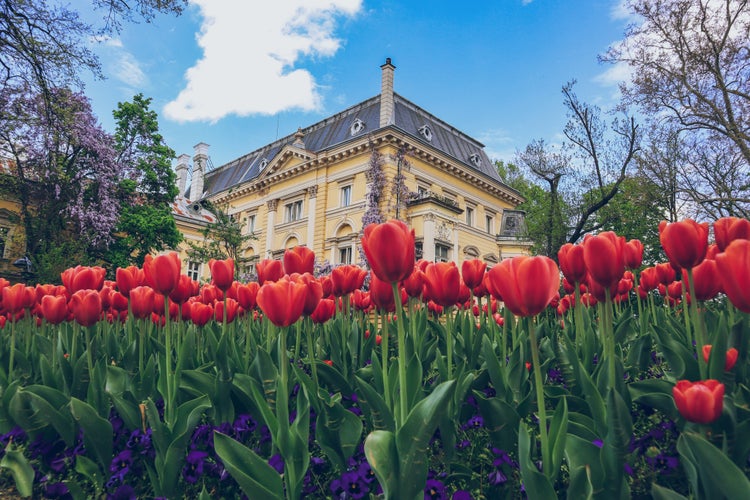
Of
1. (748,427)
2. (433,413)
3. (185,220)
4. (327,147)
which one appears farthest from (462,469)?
(185,220)

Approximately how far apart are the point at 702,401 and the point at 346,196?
2546 cm

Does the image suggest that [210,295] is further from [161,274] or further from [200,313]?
[161,274]

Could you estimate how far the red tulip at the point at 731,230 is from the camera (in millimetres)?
1628

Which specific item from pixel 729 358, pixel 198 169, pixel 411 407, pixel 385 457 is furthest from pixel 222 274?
pixel 198 169

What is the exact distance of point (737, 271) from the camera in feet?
3.68

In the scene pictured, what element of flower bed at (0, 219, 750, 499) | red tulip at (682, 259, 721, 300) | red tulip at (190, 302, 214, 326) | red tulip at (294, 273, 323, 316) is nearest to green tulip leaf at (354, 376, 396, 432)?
flower bed at (0, 219, 750, 499)

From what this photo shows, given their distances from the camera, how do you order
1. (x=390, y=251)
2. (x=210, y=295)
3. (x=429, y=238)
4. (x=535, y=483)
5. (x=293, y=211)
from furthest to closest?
1. (x=293, y=211)
2. (x=429, y=238)
3. (x=210, y=295)
4. (x=390, y=251)
5. (x=535, y=483)

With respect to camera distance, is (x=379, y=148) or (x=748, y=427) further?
(x=379, y=148)

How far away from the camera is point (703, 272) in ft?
5.63

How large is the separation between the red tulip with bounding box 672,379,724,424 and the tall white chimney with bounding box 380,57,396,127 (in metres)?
25.0

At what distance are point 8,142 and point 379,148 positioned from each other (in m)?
16.8

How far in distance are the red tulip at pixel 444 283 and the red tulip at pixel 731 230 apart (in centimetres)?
100

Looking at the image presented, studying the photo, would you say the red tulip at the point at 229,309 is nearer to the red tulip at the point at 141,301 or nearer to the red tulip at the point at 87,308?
the red tulip at the point at 141,301

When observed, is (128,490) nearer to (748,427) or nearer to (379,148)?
(748,427)
